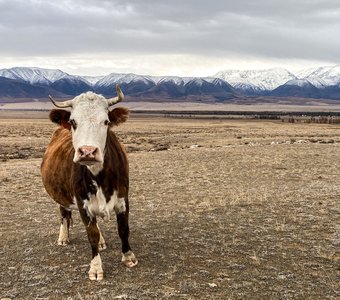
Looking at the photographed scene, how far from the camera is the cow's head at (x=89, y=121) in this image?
6617mm

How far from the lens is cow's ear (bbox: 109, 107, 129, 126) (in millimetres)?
7574

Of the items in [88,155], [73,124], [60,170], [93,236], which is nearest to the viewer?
[88,155]

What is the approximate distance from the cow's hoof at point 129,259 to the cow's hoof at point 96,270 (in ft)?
1.93

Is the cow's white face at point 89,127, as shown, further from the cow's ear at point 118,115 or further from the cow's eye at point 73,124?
the cow's ear at point 118,115

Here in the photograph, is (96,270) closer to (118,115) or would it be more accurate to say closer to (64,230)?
(64,230)

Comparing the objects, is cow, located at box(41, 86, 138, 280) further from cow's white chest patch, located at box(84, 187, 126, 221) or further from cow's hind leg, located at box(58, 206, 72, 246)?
cow's hind leg, located at box(58, 206, 72, 246)

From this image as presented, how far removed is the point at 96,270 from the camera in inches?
299

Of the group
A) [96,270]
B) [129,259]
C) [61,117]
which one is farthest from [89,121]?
[129,259]

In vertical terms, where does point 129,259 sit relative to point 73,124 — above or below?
below

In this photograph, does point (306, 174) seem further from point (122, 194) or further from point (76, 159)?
point (76, 159)

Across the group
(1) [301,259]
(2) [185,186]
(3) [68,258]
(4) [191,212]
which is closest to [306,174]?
(2) [185,186]

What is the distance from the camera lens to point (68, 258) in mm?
8758

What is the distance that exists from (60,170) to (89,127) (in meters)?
2.38

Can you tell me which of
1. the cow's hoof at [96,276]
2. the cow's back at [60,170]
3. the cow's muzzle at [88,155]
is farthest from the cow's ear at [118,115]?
the cow's hoof at [96,276]
